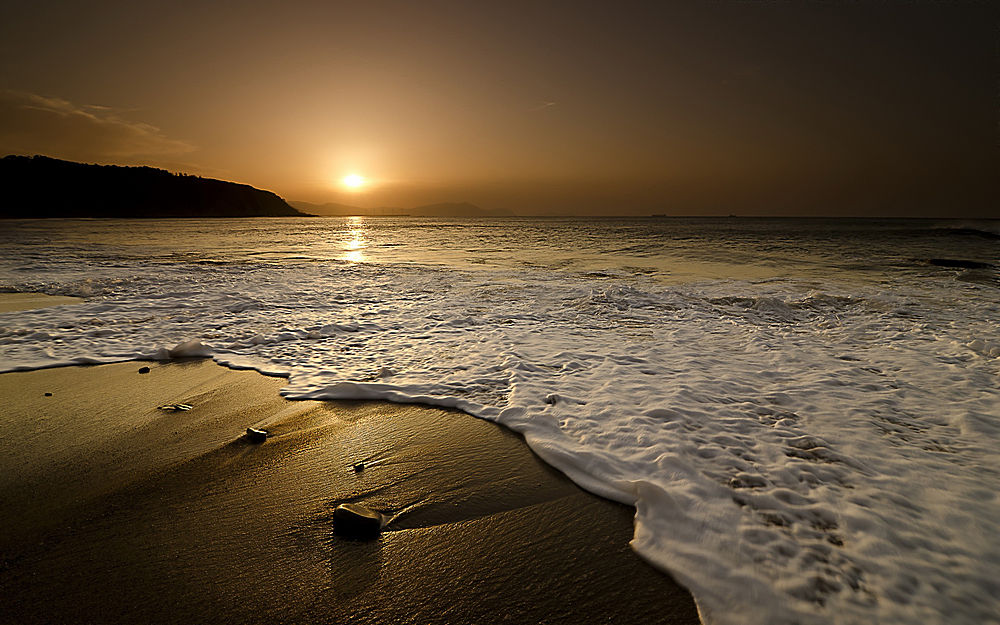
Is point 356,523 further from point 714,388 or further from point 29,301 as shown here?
point 29,301

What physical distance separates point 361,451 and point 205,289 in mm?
10344

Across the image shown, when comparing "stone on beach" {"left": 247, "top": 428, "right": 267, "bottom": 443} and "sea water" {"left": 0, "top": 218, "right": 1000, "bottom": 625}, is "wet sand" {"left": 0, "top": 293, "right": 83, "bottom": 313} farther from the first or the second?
"stone on beach" {"left": 247, "top": 428, "right": 267, "bottom": 443}

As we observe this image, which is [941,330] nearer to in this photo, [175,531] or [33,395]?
[175,531]

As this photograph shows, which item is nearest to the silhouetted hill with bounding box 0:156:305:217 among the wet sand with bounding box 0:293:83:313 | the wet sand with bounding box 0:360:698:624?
the wet sand with bounding box 0:293:83:313

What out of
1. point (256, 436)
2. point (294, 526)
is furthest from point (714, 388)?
point (256, 436)

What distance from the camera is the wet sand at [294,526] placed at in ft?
6.97

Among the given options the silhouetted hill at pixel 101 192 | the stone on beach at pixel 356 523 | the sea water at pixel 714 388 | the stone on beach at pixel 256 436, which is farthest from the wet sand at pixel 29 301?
the silhouetted hill at pixel 101 192

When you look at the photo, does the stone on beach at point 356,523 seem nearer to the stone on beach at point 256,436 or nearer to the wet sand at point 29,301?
the stone on beach at point 256,436

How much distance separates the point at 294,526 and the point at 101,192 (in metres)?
154

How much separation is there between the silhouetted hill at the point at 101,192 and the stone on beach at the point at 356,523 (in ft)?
440

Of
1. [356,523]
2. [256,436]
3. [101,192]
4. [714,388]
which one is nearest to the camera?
[356,523]

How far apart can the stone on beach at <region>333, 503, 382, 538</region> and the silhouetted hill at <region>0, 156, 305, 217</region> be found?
440 feet

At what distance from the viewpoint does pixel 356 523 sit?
8.54 ft

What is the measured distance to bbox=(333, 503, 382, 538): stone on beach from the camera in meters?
2.59
